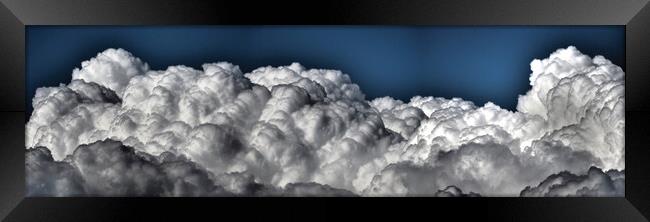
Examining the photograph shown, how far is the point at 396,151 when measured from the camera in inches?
409

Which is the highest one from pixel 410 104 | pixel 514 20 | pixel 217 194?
pixel 514 20

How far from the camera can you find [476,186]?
1023 cm

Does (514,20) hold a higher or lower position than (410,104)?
higher

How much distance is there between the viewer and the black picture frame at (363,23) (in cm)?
1011

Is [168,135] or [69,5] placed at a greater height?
[69,5]

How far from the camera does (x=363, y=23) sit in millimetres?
10164

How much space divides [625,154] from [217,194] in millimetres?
6396

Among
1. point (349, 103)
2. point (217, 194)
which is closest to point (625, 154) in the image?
point (349, 103)

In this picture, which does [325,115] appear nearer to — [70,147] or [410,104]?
[410,104]

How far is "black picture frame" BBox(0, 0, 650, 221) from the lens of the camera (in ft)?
33.2

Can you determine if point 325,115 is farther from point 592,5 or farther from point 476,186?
point 592,5

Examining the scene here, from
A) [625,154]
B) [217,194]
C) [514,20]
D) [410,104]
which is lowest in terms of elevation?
[217,194]

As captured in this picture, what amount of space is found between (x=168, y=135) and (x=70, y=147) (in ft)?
5.23

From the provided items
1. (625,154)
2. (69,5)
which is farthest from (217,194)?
(625,154)
